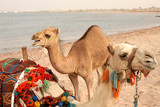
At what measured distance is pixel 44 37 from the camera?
A: 3285mm

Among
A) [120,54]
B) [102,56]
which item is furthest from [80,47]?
[120,54]

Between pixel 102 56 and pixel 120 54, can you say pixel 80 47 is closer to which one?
pixel 102 56

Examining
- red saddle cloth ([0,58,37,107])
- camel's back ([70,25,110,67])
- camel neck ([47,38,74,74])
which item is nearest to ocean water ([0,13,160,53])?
camel neck ([47,38,74,74])

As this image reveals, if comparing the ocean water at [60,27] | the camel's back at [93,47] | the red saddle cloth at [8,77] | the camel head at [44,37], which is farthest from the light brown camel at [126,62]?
the camel's back at [93,47]

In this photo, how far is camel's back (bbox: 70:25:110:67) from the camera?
421 cm

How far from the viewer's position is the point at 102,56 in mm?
4676

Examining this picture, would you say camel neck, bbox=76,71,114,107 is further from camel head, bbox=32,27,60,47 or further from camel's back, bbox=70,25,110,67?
camel's back, bbox=70,25,110,67

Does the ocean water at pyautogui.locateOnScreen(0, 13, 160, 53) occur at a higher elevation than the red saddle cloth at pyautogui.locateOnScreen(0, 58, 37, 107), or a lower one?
lower

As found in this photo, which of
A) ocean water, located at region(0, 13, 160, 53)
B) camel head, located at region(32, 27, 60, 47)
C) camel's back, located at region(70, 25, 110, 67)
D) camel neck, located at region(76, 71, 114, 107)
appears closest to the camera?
camel neck, located at region(76, 71, 114, 107)

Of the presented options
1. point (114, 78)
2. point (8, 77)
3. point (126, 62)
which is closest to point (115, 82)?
point (114, 78)

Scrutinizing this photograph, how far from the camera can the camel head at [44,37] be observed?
322 centimetres

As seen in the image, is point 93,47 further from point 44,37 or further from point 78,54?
point 44,37

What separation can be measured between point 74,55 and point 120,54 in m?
2.50

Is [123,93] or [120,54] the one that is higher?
[120,54]
